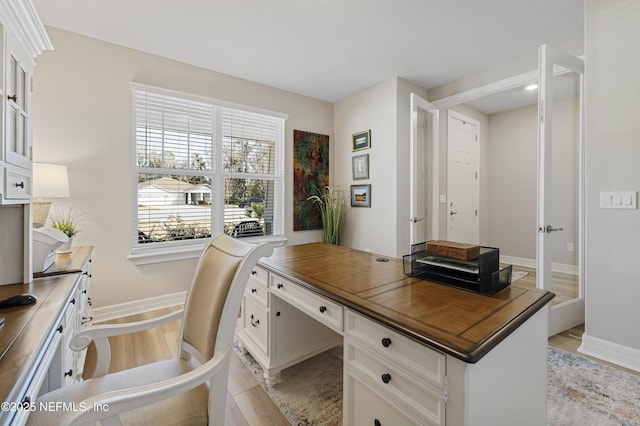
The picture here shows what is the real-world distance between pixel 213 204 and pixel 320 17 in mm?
2285

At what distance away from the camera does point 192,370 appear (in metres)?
0.97

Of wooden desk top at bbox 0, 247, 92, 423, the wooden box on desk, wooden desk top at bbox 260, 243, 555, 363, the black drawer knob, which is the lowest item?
the black drawer knob

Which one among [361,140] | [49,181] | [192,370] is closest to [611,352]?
[192,370]

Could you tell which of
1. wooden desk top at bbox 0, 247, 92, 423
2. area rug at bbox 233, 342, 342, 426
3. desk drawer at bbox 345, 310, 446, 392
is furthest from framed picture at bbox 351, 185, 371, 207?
wooden desk top at bbox 0, 247, 92, 423

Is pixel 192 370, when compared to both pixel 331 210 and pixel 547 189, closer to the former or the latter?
pixel 547 189

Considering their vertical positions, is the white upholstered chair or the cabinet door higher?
the cabinet door

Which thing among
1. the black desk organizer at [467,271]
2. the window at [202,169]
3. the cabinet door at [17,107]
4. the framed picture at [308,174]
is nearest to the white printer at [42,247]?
the cabinet door at [17,107]

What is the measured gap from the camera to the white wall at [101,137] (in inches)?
97.6

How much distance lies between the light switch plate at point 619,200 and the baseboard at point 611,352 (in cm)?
98

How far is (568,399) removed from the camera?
162 centimetres

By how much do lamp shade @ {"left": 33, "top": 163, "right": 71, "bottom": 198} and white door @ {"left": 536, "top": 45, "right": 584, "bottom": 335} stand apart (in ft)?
12.3

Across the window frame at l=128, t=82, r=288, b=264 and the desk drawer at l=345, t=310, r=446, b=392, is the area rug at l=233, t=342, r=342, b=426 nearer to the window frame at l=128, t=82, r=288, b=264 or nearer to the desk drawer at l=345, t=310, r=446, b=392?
the desk drawer at l=345, t=310, r=446, b=392

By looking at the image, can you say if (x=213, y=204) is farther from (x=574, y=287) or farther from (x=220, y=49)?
(x=574, y=287)

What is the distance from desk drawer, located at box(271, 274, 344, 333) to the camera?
3.97 feet
